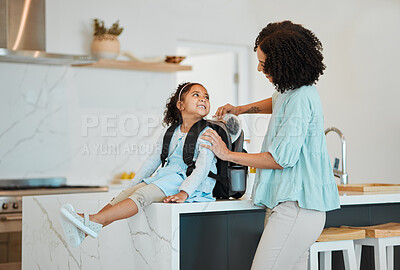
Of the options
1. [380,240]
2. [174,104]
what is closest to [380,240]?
[380,240]

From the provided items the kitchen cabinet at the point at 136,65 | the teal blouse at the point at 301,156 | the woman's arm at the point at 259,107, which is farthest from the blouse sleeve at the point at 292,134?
the kitchen cabinet at the point at 136,65

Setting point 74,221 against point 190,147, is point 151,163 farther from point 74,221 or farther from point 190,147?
point 74,221

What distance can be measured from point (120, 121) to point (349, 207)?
7.68ft

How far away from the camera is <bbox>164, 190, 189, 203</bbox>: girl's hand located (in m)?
2.16

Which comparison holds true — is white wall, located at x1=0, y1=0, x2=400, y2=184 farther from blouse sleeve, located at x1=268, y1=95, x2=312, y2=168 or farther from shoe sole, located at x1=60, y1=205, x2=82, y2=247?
blouse sleeve, located at x1=268, y1=95, x2=312, y2=168

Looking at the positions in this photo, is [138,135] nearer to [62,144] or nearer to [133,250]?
[62,144]

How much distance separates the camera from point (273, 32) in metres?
2.09

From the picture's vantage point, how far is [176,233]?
2.07 meters

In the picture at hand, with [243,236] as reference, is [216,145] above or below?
above

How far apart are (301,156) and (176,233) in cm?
53

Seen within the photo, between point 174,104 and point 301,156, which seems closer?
point 301,156

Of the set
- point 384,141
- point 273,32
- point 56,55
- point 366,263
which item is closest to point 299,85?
point 273,32

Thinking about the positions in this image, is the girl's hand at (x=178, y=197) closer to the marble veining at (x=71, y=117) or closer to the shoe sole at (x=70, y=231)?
the shoe sole at (x=70, y=231)

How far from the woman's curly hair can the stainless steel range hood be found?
231 centimetres
